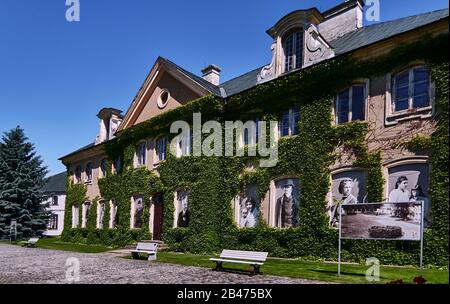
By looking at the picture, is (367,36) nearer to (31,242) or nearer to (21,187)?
(31,242)

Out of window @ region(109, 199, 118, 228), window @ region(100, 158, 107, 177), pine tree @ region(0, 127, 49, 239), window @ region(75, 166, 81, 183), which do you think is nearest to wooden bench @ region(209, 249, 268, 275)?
window @ region(109, 199, 118, 228)

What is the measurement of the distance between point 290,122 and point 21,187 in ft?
96.5

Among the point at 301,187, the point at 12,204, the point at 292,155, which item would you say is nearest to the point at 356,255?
the point at 301,187

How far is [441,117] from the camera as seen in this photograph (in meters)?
12.3

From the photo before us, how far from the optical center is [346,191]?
14.3m

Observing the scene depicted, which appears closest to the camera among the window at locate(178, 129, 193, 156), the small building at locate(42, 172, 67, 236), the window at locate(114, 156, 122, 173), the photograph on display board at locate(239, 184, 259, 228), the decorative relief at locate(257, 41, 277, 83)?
the photograph on display board at locate(239, 184, 259, 228)

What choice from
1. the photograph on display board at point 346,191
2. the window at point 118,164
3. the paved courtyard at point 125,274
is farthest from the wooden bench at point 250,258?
the window at point 118,164

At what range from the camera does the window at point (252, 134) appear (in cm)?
1786

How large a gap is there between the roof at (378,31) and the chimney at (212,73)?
30.4ft

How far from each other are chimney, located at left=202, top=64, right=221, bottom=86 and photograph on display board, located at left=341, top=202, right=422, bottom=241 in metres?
17.8

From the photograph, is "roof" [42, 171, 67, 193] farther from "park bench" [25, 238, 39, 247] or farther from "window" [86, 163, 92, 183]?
"park bench" [25, 238, 39, 247]

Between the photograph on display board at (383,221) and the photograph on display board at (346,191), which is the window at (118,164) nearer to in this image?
the photograph on display board at (346,191)

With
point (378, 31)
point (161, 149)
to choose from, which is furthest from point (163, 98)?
point (378, 31)

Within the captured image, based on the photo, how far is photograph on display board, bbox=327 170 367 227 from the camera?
1396 centimetres
